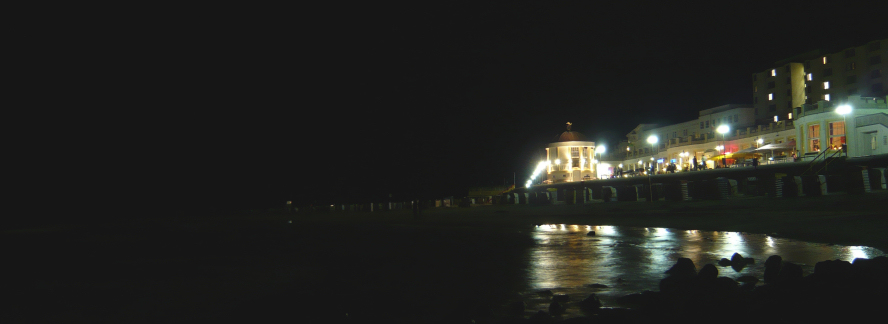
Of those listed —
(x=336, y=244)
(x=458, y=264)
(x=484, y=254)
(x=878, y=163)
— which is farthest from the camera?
(x=878, y=163)

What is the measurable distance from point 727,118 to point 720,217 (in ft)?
190

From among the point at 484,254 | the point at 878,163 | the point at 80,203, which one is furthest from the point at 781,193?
the point at 80,203

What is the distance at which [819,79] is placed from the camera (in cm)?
7225

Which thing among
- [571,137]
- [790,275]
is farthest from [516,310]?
[571,137]

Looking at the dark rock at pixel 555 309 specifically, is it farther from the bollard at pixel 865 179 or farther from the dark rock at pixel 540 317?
the bollard at pixel 865 179

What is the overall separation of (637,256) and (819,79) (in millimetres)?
75800

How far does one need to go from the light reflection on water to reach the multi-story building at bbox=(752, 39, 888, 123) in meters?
60.1

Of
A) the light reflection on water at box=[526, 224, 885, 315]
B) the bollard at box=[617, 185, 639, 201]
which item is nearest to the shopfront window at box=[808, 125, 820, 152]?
the bollard at box=[617, 185, 639, 201]

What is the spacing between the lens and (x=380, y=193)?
137 m

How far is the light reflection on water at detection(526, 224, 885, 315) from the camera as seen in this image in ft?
27.1

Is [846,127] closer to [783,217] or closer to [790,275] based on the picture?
[783,217]

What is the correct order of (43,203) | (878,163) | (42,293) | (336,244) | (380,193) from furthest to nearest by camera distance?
1. (380,193)
2. (43,203)
3. (878,163)
4. (336,244)
5. (42,293)

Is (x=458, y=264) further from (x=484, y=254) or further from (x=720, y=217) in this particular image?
(x=720, y=217)

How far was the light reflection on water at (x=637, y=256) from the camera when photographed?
827 centimetres
